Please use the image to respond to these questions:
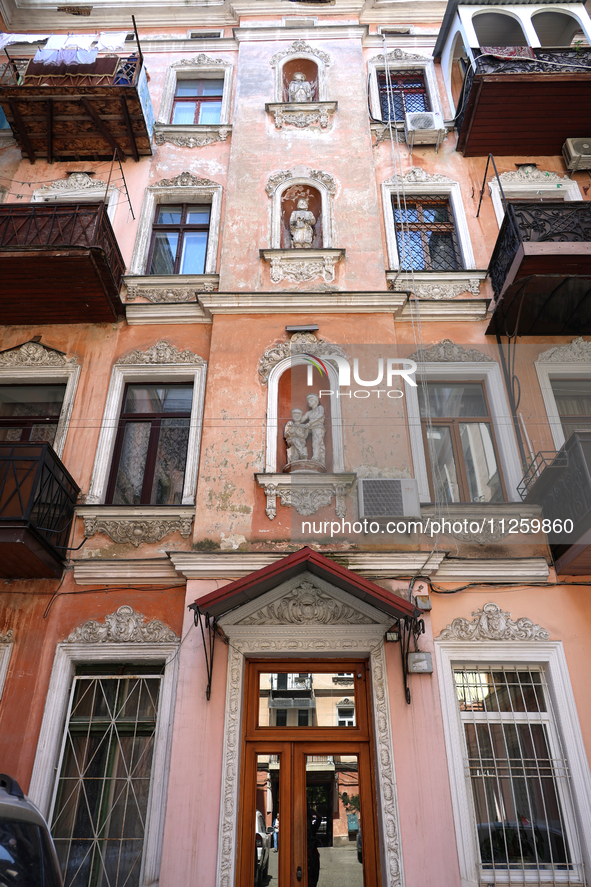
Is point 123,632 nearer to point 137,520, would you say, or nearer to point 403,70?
point 137,520

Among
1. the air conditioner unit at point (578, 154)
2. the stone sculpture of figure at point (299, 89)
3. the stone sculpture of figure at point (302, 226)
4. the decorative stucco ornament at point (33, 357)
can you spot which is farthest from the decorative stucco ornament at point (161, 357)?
the air conditioner unit at point (578, 154)

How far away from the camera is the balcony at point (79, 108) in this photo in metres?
11.4

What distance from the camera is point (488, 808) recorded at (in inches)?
274

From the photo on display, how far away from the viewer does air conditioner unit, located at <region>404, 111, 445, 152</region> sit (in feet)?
38.6

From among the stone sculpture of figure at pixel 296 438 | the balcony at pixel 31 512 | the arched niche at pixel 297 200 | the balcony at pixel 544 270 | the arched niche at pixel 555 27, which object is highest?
the arched niche at pixel 555 27

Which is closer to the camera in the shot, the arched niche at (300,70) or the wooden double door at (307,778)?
the wooden double door at (307,778)

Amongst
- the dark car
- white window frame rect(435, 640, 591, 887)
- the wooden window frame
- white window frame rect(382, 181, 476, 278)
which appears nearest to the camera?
the dark car

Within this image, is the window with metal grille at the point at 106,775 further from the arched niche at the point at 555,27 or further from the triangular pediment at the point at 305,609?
the arched niche at the point at 555,27

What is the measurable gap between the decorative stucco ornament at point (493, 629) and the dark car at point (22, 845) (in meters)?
4.85

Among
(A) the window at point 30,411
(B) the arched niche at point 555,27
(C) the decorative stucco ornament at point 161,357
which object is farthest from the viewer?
(B) the arched niche at point 555,27

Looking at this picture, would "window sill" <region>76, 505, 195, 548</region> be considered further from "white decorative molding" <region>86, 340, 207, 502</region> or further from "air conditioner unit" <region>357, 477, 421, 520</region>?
"air conditioner unit" <region>357, 477, 421, 520</region>

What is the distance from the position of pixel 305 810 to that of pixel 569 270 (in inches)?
298

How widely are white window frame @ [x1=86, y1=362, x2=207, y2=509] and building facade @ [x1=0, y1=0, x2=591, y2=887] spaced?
0.04m

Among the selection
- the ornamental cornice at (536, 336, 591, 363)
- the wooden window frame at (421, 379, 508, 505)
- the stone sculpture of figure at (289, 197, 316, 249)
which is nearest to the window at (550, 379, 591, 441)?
the ornamental cornice at (536, 336, 591, 363)
